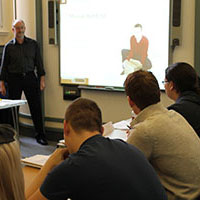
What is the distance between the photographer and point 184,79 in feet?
8.32

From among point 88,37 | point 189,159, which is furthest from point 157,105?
point 88,37

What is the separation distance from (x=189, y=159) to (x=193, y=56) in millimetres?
2729

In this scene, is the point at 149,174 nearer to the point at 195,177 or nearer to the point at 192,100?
the point at 195,177

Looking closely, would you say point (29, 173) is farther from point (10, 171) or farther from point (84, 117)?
point (10, 171)

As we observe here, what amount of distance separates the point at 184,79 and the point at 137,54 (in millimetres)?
2204

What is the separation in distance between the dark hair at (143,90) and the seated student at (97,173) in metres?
0.53

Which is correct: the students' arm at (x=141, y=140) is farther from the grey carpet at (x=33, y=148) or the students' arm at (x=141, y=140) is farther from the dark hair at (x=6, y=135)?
the grey carpet at (x=33, y=148)

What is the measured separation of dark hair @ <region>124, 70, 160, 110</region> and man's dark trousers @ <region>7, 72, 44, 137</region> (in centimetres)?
344

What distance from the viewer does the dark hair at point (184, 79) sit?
2533 mm

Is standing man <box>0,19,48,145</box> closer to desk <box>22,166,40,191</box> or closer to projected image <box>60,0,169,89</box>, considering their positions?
projected image <box>60,0,169,89</box>

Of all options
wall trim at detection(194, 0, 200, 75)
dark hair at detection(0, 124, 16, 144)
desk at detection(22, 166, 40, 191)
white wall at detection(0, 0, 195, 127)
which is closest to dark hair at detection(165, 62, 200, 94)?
desk at detection(22, 166, 40, 191)

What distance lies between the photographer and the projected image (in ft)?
14.8

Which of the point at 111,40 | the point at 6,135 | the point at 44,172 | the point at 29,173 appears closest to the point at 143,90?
the point at 44,172

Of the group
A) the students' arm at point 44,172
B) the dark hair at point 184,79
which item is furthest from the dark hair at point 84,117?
the dark hair at point 184,79
